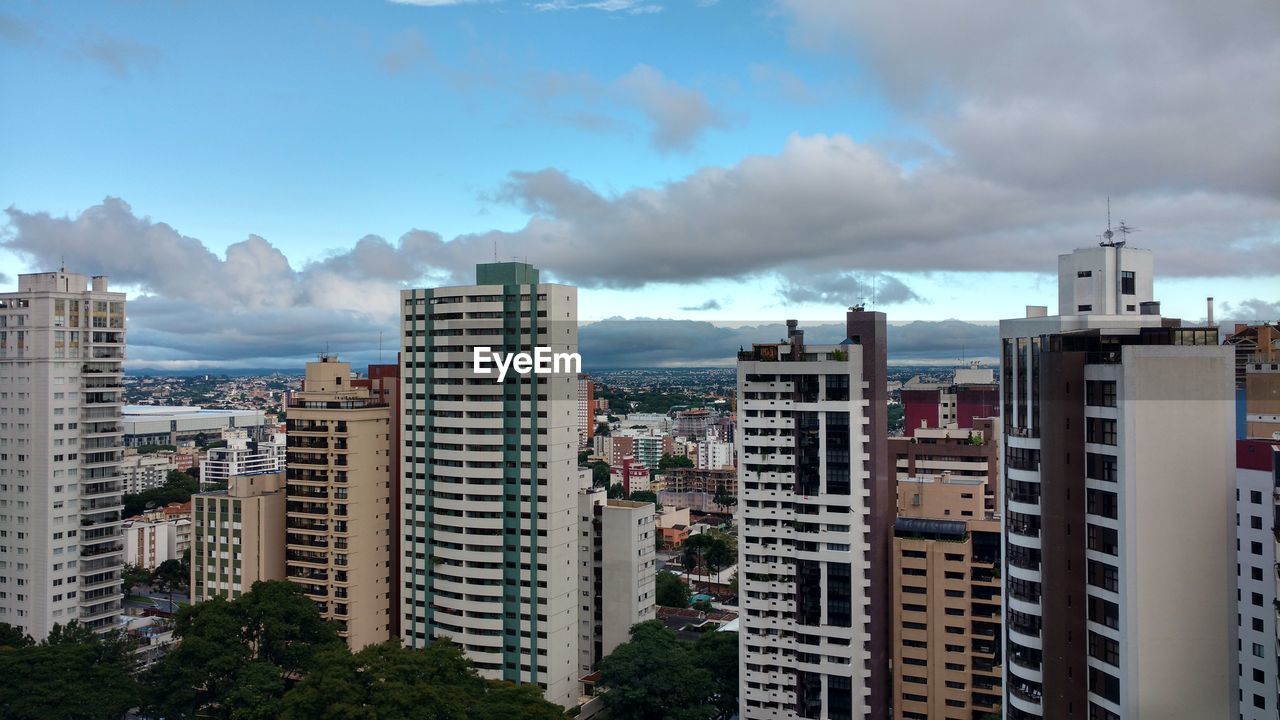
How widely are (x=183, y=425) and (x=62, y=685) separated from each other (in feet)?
325

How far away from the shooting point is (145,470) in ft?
277

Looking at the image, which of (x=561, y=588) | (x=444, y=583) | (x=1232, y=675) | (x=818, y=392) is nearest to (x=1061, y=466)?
(x=1232, y=675)

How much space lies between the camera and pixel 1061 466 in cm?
1941

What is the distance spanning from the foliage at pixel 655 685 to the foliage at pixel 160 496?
165 ft

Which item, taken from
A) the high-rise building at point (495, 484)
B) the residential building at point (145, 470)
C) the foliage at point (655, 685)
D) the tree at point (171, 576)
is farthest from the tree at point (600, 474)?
the foliage at point (655, 685)

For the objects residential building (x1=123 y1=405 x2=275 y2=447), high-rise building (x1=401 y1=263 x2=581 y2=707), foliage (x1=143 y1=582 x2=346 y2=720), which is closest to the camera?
foliage (x1=143 y1=582 x2=346 y2=720)

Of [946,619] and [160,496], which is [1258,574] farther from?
[160,496]

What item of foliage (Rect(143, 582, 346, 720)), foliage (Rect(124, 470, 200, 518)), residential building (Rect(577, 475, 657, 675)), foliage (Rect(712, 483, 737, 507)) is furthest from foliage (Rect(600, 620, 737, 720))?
foliage (Rect(712, 483, 737, 507))

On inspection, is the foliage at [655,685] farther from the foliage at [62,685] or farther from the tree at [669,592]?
the tree at [669,592]

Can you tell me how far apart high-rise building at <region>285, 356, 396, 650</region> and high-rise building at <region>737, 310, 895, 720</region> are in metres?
15.2

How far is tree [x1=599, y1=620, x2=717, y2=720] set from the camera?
103 ft

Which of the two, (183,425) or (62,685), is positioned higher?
(183,425)

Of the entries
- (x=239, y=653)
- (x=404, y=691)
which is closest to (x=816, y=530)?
(x=404, y=691)

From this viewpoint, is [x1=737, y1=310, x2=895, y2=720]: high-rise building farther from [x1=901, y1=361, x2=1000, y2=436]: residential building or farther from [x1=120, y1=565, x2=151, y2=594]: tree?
[x1=120, y1=565, x2=151, y2=594]: tree
